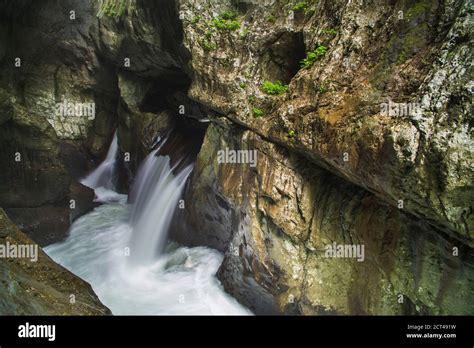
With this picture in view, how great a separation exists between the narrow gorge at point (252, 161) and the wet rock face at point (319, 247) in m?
0.03

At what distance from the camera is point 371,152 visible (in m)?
4.91

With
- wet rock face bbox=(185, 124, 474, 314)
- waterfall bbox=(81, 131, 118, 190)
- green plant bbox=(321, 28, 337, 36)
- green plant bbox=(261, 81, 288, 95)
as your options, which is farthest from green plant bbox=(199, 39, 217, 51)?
waterfall bbox=(81, 131, 118, 190)

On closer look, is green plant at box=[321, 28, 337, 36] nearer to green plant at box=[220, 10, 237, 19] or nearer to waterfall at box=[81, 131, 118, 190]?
green plant at box=[220, 10, 237, 19]

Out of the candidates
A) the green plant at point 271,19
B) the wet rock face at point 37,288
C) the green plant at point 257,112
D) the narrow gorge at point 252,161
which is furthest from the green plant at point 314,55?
the wet rock face at point 37,288

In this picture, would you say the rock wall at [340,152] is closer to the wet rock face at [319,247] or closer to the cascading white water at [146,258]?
the wet rock face at [319,247]

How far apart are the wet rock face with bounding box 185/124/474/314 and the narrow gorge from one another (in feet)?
0.09

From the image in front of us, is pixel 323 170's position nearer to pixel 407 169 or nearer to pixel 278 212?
pixel 278 212

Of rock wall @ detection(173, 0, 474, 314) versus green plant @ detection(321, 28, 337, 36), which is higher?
green plant @ detection(321, 28, 337, 36)

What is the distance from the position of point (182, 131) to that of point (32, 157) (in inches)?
200

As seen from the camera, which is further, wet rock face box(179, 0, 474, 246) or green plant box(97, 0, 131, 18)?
green plant box(97, 0, 131, 18)

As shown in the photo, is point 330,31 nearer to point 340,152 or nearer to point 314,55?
point 314,55

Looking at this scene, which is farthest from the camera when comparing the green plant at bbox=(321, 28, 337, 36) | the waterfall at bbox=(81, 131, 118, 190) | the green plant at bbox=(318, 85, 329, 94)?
the waterfall at bbox=(81, 131, 118, 190)

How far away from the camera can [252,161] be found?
7312 millimetres

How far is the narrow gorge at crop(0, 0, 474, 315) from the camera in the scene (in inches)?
180
